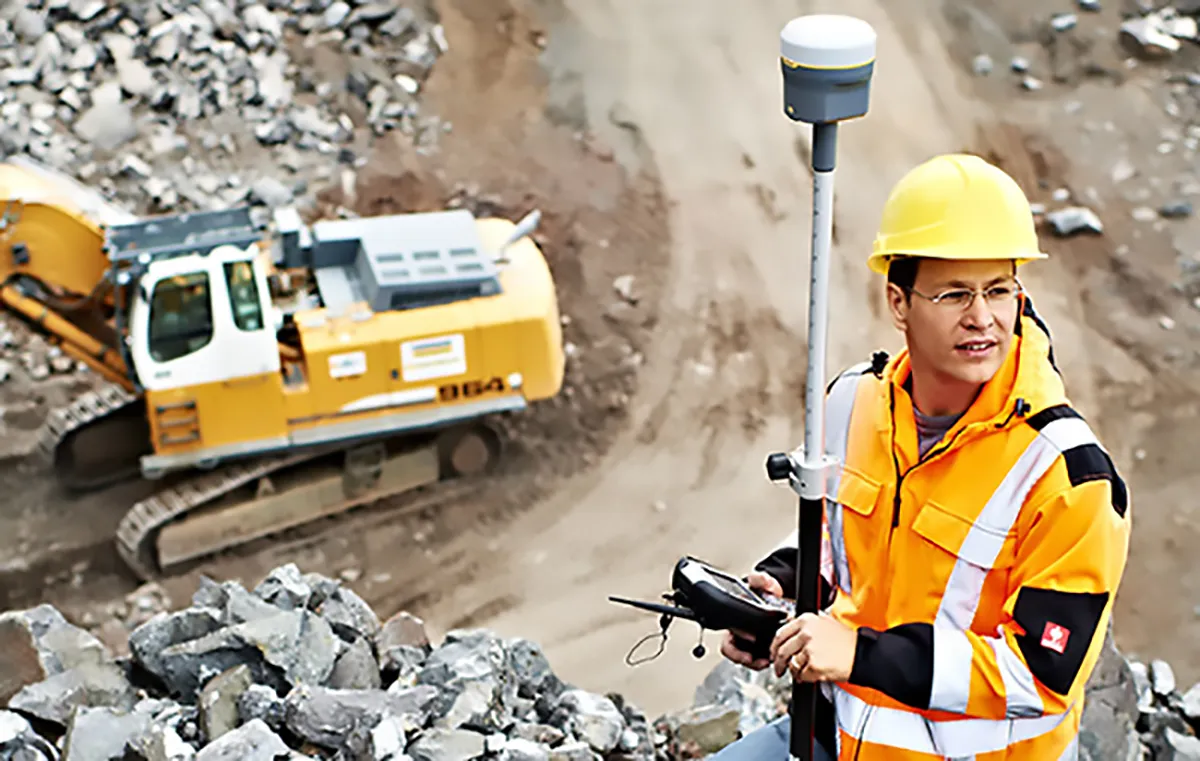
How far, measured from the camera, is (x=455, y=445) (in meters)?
9.53

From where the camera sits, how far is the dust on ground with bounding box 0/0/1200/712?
896 centimetres

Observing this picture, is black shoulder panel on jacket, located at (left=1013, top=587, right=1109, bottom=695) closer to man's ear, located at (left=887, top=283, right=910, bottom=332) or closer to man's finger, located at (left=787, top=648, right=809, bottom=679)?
man's finger, located at (left=787, top=648, right=809, bottom=679)

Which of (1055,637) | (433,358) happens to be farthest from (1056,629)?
(433,358)

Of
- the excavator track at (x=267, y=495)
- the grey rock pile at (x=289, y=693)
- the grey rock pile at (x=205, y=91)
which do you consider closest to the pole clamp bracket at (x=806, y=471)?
the grey rock pile at (x=289, y=693)

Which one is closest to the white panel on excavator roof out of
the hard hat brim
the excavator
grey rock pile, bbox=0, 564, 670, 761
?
the excavator

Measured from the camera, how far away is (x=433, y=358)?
8656mm

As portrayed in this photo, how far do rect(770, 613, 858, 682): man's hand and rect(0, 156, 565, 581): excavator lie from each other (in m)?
5.96

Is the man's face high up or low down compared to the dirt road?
up

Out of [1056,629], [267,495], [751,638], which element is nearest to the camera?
[1056,629]

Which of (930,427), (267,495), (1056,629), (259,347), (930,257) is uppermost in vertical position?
(930,257)

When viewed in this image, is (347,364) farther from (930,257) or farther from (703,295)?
(930,257)

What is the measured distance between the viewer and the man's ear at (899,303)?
9.40 ft

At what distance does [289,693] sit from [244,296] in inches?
155

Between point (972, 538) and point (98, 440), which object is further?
point (98, 440)
